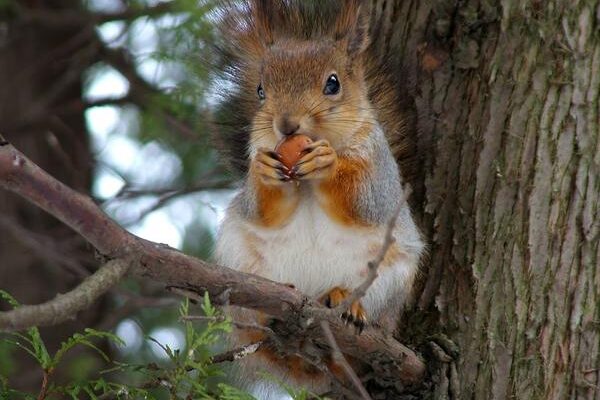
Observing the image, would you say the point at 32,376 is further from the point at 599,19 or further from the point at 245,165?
the point at 599,19

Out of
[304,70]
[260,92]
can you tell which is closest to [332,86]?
[304,70]

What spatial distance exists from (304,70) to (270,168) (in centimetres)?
34

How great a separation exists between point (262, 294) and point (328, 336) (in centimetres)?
14

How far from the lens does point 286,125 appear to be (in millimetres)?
2119

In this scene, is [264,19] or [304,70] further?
[264,19]

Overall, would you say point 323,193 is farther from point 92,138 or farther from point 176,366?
point 92,138

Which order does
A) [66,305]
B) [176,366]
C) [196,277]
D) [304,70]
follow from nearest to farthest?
[66,305] → [196,277] → [176,366] → [304,70]

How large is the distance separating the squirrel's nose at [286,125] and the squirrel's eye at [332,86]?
0.22m

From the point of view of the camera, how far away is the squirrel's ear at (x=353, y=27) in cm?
250

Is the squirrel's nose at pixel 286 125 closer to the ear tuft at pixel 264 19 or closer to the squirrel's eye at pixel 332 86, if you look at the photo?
the squirrel's eye at pixel 332 86

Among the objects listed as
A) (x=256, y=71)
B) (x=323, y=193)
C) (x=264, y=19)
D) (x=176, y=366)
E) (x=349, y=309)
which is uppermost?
(x=264, y=19)

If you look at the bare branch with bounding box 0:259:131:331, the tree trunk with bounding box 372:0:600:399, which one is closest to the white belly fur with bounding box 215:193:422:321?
the tree trunk with bounding box 372:0:600:399

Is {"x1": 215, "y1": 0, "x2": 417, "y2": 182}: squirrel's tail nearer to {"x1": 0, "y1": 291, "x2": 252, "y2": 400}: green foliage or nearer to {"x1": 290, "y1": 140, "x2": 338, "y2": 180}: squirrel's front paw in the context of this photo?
{"x1": 290, "y1": 140, "x2": 338, "y2": 180}: squirrel's front paw

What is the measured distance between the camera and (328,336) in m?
1.75
